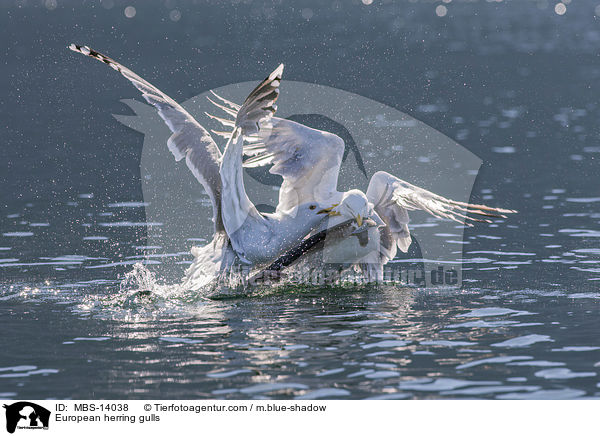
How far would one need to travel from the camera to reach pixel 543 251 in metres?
14.5

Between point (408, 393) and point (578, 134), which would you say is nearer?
point (408, 393)

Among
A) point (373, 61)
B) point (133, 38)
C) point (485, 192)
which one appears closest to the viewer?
point (485, 192)

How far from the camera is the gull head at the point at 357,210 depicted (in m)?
12.2

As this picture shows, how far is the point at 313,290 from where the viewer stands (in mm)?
12875

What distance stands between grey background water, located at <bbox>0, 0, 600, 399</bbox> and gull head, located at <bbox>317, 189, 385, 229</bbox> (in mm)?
985

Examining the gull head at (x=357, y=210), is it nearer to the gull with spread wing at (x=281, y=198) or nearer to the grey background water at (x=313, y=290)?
the gull with spread wing at (x=281, y=198)

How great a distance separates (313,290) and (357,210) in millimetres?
1379

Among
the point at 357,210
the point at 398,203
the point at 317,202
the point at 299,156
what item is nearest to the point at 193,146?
the point at 299,156

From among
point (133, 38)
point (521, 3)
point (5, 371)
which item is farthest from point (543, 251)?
point (521, 3)

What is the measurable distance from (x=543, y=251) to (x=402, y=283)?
8.33 ft

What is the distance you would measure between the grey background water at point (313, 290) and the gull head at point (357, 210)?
99 cm
